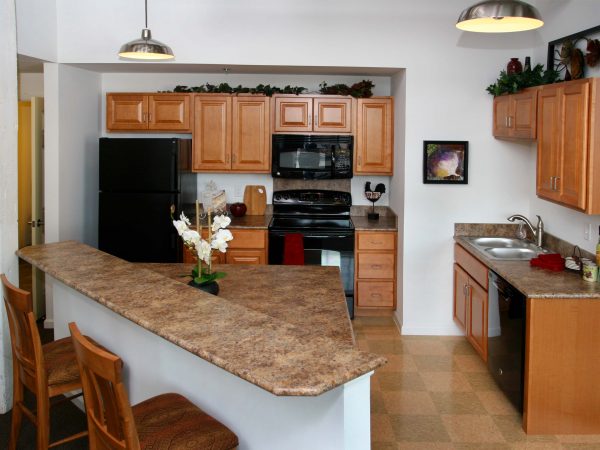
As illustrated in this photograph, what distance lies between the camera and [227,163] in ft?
19.6

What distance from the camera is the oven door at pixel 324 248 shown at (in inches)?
229

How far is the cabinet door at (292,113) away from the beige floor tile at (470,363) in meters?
2.42

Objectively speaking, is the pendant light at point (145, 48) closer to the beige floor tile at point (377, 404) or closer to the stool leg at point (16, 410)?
the stool leg at point (16, 410)

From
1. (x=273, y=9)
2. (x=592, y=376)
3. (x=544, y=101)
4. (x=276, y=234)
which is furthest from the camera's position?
(x=276, y=234)

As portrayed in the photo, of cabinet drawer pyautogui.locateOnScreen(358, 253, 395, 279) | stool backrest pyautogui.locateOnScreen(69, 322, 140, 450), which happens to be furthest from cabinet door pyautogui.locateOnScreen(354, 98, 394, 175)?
stool backrest pyautogui.locateOnScreen(69, 322, 140, 450)

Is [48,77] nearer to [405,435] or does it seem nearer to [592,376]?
[405,435]

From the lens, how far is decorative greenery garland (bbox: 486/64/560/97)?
4383 millimetres

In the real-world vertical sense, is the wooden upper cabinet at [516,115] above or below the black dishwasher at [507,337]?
above

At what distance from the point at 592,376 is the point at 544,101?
1.67m

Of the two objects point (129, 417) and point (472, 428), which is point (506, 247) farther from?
point (129, 417)

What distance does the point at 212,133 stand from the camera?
5957mm

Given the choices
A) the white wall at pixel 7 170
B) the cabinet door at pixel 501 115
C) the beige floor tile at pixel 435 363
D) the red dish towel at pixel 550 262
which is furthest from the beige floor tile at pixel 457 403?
the white wall at pixel 7 170

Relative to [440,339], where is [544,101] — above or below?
above

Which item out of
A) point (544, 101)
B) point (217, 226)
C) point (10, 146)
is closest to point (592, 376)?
point (544, 101)
